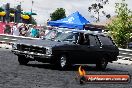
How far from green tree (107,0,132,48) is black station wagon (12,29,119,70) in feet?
43.8

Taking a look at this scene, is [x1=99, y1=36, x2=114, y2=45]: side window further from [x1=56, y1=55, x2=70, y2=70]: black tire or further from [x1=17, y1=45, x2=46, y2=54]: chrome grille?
[x1=17, y1=45, x2=46, y2=54]: chrome grille

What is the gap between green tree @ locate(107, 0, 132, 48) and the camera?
3184 cm

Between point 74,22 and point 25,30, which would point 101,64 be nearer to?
point 74,22

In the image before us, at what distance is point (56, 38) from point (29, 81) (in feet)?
18.4

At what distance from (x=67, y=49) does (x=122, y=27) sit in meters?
16.9

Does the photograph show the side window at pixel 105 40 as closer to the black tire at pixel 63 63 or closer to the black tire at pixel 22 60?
the black tire at pixel 63 63

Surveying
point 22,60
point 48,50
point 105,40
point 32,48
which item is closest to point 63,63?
point 48,50

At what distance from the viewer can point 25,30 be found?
112 ft

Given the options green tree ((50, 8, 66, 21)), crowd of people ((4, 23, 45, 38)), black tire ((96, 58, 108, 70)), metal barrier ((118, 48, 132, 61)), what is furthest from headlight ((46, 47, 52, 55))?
green tree ((50, 8, 66, 21))

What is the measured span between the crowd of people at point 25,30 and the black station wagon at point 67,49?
573 inches

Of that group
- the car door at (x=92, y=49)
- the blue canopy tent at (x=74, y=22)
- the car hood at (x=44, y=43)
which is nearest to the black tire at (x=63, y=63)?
the car hood at (x=44, y=43)

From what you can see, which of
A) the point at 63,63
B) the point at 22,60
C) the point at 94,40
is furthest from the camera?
the point at 94,40

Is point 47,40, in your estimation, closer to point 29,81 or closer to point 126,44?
point 29,81

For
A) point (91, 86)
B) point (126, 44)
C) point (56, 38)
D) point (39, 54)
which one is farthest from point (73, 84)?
point (126, 44)
